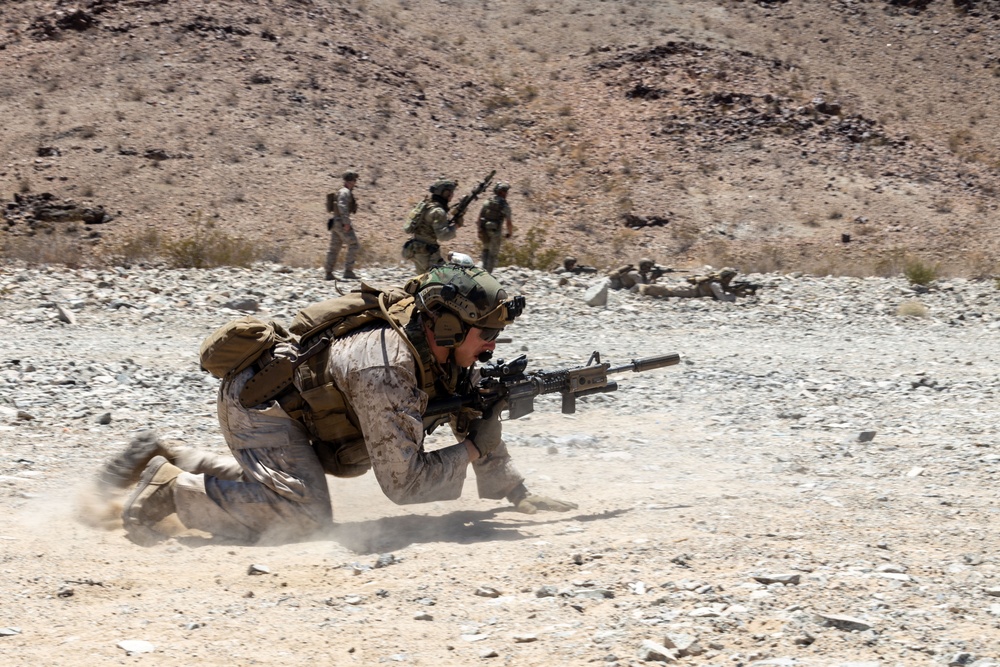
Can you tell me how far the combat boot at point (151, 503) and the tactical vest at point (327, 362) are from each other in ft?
1.86

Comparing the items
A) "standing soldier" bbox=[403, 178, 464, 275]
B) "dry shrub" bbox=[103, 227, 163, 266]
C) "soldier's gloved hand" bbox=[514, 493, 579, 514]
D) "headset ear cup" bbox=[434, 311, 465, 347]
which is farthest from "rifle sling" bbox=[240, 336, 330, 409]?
"dry shrub" bbox=[103, 227, 163, 266]

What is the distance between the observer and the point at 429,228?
1169cm

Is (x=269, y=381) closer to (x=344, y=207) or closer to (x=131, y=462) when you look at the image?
(x=131, y=462)

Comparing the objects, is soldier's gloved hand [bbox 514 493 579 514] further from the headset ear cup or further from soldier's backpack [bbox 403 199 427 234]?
soldier's backpack [bbox 403 199 427 234]

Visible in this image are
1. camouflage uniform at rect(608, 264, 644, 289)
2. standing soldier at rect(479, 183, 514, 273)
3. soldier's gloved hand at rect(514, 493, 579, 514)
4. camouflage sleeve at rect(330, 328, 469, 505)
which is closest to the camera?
camouflage sleeve at rect(330, 328, 469, 505)

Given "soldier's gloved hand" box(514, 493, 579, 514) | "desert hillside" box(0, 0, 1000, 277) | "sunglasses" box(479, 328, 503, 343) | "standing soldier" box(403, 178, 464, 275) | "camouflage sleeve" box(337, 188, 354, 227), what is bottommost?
"desert hillside" box(0, 0, 1000, 277)

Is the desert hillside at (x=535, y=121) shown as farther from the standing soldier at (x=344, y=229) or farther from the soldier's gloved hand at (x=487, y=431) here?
the soldier's gloved hand at (x=487, y=431)

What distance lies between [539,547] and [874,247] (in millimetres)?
22919

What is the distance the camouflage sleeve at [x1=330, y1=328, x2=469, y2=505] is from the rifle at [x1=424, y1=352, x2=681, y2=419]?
294 millimetres

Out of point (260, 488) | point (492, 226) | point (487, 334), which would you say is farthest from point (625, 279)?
point (260, 488)

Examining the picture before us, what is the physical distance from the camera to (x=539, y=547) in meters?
4.20

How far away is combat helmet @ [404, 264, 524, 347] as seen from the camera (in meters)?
4.29

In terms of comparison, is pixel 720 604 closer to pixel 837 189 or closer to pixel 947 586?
pixel 947 586

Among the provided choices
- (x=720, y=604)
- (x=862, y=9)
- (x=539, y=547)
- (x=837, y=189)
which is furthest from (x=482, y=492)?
(x=862, y=9)
